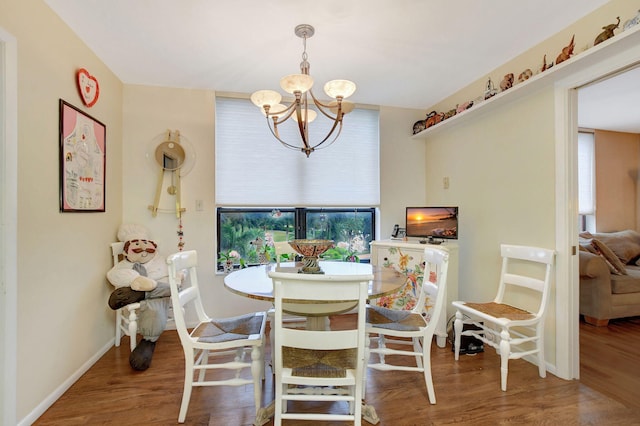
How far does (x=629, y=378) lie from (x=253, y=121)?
3722 millimetres

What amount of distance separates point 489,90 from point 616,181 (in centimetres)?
367

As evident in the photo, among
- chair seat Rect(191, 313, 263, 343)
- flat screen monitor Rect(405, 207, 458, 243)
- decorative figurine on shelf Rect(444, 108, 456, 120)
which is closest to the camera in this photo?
chair seat Rect(191, 313, 263, 343)

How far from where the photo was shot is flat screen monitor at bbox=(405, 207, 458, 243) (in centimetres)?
285

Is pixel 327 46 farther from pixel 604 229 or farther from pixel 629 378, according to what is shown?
pixel 604 229

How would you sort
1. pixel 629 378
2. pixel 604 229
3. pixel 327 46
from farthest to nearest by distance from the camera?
pixel 604 229 → pixel 327 46 → pixel 629 378

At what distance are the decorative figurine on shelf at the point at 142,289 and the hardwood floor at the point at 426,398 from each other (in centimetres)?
16

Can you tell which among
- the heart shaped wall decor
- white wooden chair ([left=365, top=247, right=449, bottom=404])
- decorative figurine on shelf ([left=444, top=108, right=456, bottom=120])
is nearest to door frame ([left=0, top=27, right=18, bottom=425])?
the heart shaped wall decor

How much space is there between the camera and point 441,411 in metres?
1.82

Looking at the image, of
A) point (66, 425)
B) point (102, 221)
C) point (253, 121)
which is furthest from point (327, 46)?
point (66, 425)

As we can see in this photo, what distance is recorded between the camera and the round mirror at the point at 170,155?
3.02m

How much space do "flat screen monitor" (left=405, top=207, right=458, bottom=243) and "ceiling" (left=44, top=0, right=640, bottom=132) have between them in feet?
4.13

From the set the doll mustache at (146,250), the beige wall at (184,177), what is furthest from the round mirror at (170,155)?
the doll mustache at (146,250)

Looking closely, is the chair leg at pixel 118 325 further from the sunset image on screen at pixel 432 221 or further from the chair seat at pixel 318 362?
the sunset image on screen at pixel 432 221

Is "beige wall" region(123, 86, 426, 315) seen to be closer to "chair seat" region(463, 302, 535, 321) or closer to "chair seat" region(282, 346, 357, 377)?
"chair seat" region(282, 346, 357, 377)
